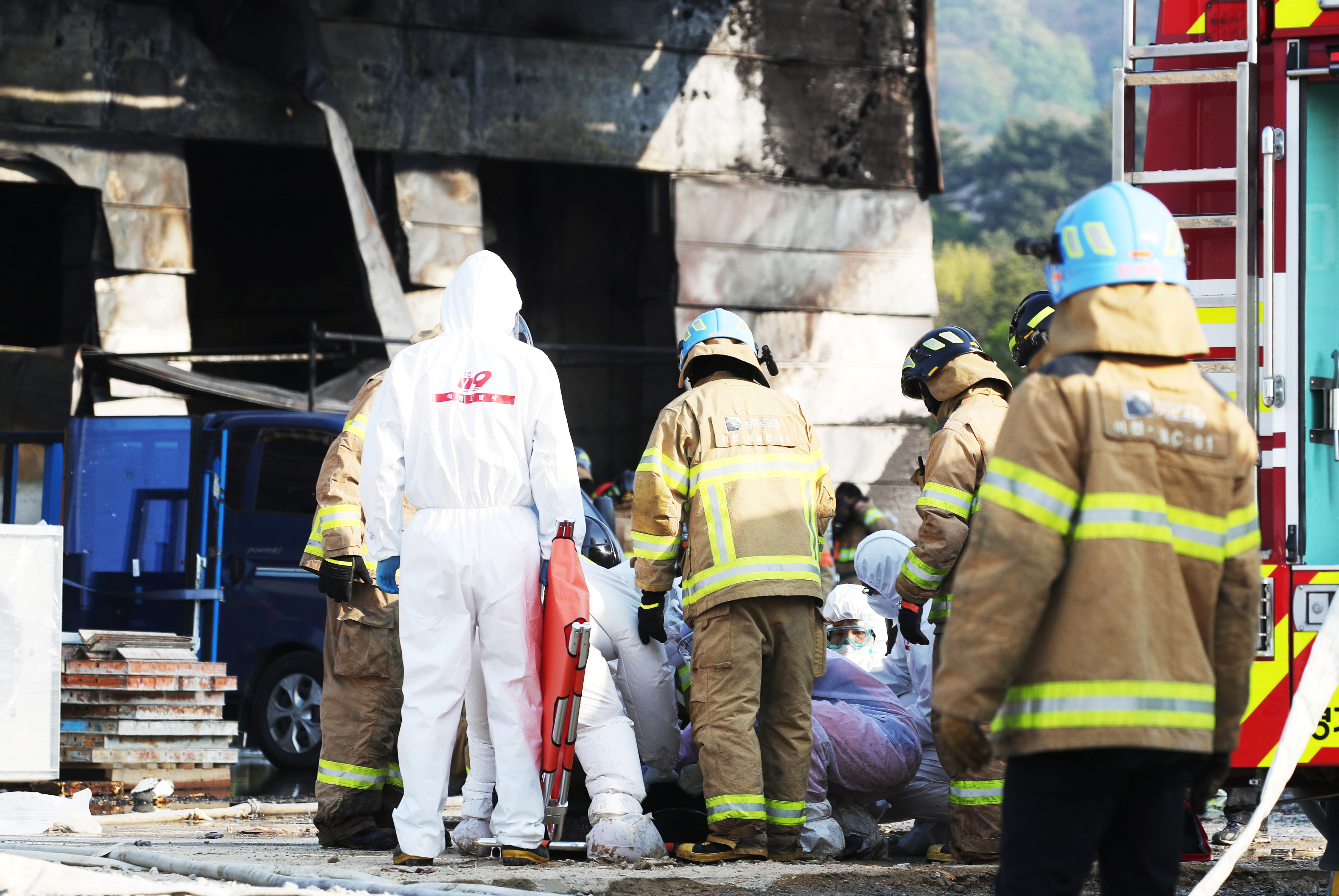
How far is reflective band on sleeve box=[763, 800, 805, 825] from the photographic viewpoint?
546cm

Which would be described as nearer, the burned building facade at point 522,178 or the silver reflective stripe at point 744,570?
the silver reflective stripe at point 744,570

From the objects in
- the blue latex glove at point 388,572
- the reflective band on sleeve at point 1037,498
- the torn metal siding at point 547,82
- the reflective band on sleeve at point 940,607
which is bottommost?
the reflective band on sleeve at point 940,607

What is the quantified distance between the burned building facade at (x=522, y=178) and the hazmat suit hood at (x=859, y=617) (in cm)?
576

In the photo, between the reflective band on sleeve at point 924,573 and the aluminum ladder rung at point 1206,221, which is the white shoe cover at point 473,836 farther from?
the aluminum ladder rung at point 1206,221

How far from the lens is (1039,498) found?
3.07m

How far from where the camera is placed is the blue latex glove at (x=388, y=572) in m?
5.45

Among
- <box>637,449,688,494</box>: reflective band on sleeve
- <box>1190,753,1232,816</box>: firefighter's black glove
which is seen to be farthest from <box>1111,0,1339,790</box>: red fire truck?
<box>637,449,688,494</box>: reflective band on sleeve

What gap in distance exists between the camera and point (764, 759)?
5512 mm

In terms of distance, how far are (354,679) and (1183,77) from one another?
3.44 metres

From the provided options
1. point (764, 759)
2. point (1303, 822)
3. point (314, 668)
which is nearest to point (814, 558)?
point (764, 759)

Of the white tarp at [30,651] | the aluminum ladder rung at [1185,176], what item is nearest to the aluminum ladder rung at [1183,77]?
the aluminum ladder rung at [1185,176]

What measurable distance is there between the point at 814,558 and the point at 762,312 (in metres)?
8.34

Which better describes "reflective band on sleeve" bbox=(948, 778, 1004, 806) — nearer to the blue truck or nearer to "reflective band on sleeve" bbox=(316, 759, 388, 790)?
"reflective band on sleeve" bbox=(316, 759, 388, 790)

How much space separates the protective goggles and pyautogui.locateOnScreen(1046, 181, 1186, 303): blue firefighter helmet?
3.66m
